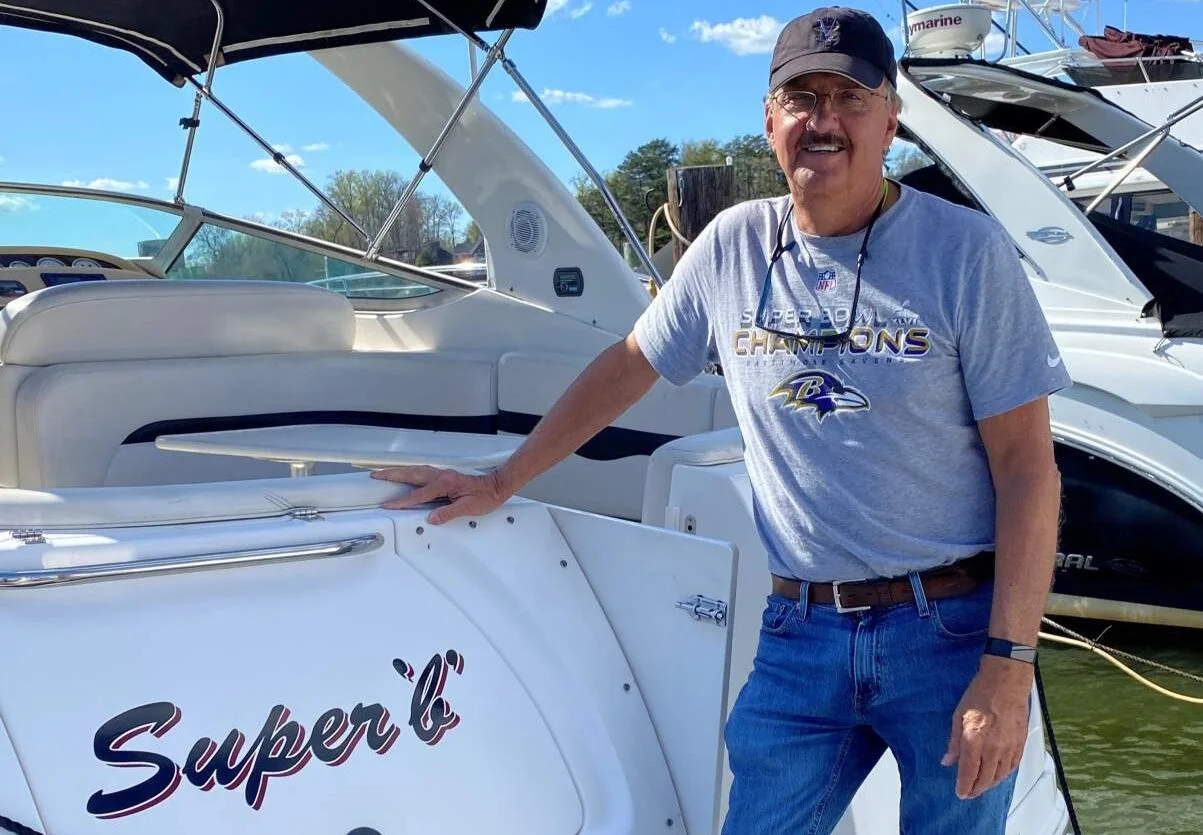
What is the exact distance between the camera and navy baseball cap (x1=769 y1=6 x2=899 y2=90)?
1335 millimetres

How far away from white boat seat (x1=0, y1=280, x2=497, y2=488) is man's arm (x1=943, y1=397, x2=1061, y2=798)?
8.18 ft

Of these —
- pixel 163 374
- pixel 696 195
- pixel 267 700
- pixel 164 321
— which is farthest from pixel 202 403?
pixel 696 195

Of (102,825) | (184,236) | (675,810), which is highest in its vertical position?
(184,236)

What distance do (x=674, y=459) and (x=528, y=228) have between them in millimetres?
2292

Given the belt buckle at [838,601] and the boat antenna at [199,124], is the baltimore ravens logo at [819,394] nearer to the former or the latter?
the belt buckle at [838,601]

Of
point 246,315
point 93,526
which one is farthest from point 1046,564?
point 246,315

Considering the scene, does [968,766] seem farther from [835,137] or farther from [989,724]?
[835,137]

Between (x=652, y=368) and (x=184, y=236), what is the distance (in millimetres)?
3400

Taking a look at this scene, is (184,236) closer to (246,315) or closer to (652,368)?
(246,315)

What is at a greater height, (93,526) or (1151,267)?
(1151,267)

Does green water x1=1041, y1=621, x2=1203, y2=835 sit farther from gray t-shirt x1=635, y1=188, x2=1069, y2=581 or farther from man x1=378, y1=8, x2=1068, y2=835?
gray t-shirt x1=635, y1=188, x2=1069, y2=581

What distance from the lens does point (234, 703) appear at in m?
1.43

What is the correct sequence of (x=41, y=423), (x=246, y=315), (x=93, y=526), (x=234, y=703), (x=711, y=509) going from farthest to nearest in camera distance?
1. (x=246, y=315)
2. (x=41, y=423)
3. (x=711, y=509)
4. (x=93, y=526)
5. (x=234, y=703)

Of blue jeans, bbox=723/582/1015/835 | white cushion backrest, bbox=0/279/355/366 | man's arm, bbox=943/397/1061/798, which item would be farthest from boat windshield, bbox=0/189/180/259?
man's arm, bbox=943/397/1061/798
